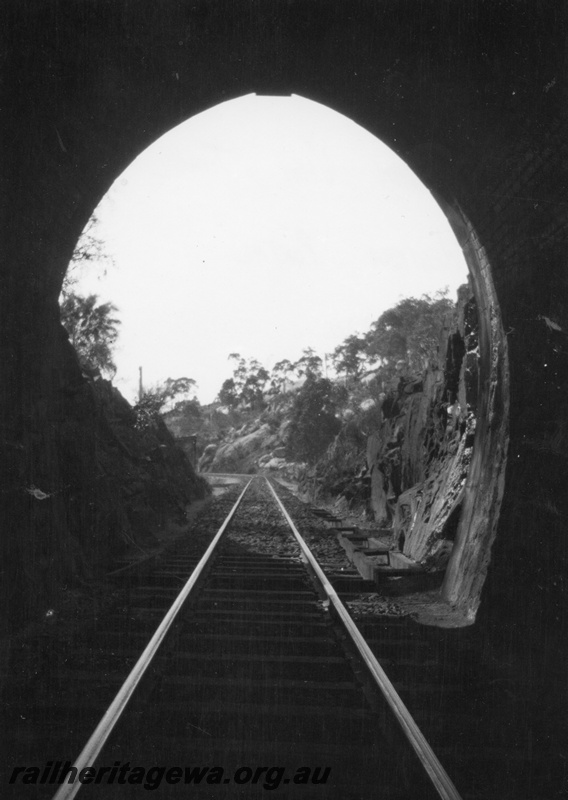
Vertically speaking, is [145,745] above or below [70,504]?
below

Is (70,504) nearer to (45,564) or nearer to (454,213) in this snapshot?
(45,564)

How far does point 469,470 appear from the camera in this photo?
783 centimetres

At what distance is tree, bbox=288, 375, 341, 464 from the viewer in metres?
38.6

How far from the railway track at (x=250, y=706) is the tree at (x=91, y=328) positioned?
15948 mm

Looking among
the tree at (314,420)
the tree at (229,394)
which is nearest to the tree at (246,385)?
the tree at (229,394)

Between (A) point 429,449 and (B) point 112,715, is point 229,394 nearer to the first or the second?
(A) point 429,449

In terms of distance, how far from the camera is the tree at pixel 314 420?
38.6 metres

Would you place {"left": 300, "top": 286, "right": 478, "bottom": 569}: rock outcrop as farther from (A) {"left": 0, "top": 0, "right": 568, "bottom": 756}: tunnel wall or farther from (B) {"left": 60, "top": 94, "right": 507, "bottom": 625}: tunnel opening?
(A) {"left": 0, "top": 0, "right": 568, "bottom": 756}: tunnel wall

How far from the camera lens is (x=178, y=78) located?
7176 mm

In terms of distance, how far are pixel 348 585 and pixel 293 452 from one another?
3536 centimetres

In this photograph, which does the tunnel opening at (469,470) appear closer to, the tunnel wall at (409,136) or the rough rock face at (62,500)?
the tunnel wall at (409,136)

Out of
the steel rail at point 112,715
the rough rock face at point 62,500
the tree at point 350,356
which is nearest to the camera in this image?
the steel rail at point 112,715

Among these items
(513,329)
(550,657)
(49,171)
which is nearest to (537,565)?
(550,657)

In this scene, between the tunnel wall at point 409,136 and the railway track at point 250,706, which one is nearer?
the railway track at point 250,706
